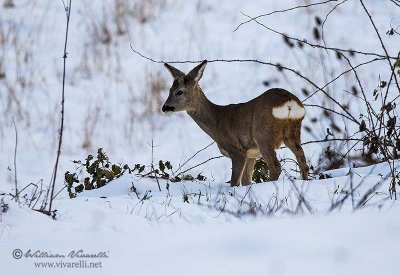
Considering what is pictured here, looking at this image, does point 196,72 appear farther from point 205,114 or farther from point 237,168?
point 237,168

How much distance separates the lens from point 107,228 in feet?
15.4

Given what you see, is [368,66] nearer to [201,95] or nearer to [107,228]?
[201,95]

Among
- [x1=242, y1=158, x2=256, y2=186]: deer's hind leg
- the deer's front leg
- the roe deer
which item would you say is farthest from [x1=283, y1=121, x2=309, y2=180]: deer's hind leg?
[x1=242, y1=158, x2=256, y2=186]: deer's hind leg

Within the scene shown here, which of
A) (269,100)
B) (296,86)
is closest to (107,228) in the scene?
(269,100)

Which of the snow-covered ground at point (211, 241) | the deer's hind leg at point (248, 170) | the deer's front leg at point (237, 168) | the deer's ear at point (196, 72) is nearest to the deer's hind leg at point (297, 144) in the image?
the deer's front leg at point (237, 168)

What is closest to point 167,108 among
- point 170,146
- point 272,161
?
point 272,161

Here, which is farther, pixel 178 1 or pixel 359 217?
pixel 178 1

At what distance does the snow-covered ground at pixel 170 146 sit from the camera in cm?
370

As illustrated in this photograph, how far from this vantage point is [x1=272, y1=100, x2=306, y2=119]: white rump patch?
7.77 m

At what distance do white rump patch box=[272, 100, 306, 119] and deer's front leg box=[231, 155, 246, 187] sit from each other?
711mm

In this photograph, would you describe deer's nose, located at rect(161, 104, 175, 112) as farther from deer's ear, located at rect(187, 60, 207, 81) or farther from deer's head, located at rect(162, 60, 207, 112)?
deer's ear, located at rect(187, 60, 207, 81)

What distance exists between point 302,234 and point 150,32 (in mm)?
11209

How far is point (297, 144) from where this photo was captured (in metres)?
7.93

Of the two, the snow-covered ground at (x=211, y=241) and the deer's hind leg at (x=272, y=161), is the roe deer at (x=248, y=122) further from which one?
the snow-covered ground at (x=211, y=241)
